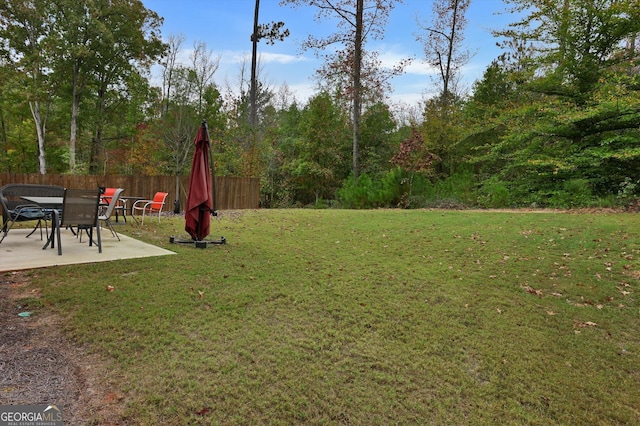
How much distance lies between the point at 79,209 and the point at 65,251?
648 millimetres

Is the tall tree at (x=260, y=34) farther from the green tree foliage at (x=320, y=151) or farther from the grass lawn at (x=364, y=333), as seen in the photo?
the grass lawn at (x=364, y=333)

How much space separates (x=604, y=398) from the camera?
2.14 meters

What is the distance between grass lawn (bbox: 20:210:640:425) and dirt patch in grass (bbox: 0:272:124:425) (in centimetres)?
9

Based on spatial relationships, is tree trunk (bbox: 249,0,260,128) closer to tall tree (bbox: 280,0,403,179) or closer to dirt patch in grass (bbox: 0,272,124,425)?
tall tree (bbox: 280,0,403,179)

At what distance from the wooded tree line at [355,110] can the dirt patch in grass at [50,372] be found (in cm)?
1122

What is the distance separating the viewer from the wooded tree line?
10.3 m

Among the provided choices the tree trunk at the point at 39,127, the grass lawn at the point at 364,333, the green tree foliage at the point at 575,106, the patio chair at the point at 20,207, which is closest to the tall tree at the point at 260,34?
the tree trunk at the point at 39,127

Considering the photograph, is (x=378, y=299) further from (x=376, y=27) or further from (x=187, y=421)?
(x=376, y=27)

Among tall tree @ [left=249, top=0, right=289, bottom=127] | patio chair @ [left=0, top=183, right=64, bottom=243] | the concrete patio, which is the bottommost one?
the concrete patio

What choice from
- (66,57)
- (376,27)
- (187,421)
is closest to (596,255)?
(187,421)

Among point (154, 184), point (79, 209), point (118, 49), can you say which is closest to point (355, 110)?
point (154, 184)

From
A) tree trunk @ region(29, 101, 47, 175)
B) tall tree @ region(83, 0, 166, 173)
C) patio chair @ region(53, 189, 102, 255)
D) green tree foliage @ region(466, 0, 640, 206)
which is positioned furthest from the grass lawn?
tall tree @ region(83, 0, 166, 173)

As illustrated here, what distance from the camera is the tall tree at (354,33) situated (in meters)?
14.6

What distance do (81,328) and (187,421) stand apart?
137 centimetres
